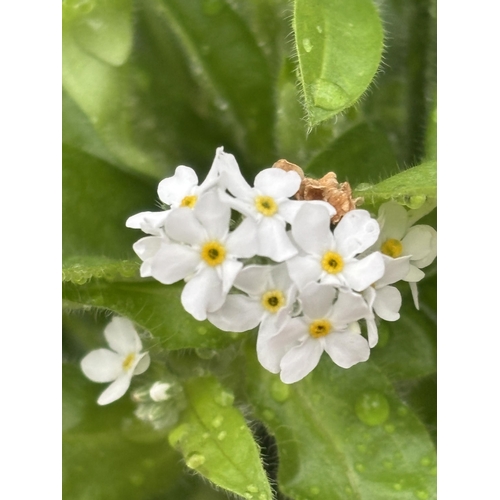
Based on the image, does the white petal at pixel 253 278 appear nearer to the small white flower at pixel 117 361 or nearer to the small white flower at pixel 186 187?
the small white flower at pixel 186 187

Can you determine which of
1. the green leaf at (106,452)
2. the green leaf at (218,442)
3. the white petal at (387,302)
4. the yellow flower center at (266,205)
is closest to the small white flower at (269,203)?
the yellow flower center at (266,205)

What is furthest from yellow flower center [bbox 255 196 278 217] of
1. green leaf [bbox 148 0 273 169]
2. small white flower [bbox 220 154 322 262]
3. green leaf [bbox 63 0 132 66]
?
green leaf [bbox 63 0 132 66]

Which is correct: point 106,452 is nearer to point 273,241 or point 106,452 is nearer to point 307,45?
point 273,241

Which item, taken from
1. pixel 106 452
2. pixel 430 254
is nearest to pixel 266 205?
pixel 430 254

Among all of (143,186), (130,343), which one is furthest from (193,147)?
(130,343)

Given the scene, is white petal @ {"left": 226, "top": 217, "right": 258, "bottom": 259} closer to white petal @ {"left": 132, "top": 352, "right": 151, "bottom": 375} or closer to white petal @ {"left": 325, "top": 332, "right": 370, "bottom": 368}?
white petal @ {"left": 325, "top": 332, "right": 370, "bottom": 368}

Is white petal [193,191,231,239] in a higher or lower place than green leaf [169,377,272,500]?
higher
